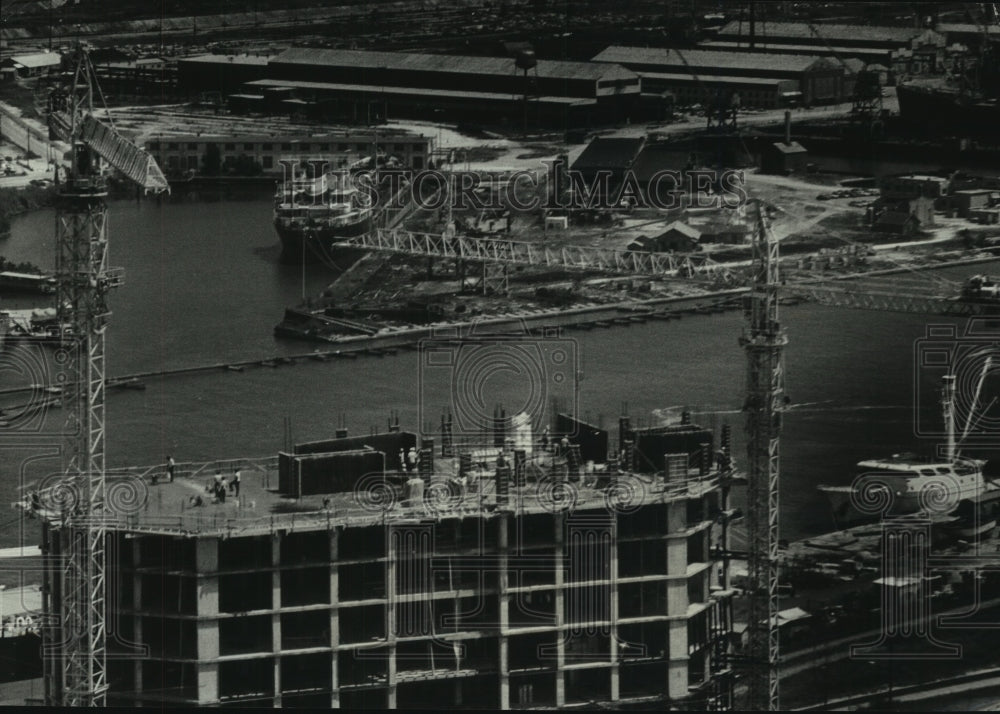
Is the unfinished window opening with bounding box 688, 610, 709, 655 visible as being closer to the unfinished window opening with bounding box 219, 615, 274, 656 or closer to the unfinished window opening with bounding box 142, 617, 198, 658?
the unfinished window opening with bounding box 219, 615, 274, 656

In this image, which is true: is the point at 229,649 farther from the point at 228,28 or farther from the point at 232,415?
the point at 228,28

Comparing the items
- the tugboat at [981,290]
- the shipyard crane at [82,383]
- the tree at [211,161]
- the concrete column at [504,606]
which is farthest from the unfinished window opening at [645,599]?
the tree at [211,161]

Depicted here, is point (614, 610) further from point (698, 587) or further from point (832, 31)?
point (832, 31)

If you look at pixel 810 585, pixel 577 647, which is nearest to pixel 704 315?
pixel 810 585

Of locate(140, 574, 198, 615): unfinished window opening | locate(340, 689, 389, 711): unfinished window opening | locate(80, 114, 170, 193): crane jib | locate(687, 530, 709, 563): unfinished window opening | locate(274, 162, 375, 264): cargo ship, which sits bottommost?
locate(340, 689, 389, 711): unfinished window opening

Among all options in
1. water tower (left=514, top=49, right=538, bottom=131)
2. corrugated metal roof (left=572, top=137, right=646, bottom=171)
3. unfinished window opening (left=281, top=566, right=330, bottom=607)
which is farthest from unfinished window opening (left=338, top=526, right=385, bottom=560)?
corrugated metal roof (left=572, top=137, right=646, bottom=171)

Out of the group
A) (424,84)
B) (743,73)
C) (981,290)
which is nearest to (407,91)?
(424,84)
